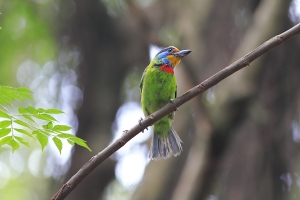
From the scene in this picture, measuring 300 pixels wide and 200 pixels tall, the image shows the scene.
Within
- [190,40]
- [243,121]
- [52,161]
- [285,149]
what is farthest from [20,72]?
[285,149]

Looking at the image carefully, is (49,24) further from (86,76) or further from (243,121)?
(243,121)

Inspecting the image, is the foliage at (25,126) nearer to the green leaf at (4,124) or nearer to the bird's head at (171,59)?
the green leaf at (4,124)

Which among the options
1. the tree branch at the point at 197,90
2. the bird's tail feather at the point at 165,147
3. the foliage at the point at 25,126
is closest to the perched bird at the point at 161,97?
the bird's tail feather at the point at 165,147

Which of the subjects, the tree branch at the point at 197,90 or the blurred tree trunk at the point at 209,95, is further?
the blurred tree trunk at the point at 209,95

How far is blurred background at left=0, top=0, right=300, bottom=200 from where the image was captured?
4906mm

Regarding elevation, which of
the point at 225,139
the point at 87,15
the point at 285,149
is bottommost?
the point at 285,149

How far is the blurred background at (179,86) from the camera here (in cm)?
491

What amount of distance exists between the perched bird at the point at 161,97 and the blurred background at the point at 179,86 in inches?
22.2

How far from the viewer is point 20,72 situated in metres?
7.94

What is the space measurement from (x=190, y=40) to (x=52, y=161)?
3.13 metres

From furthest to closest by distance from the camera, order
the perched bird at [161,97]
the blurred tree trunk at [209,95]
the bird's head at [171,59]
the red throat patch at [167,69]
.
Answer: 1. the blurred tree trunk at [209,95]
2. the bird's head at [171,59]
3. the red throat patch at [167,69]
4. the perched bird at [161,97]

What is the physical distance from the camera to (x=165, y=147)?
13.9 feet

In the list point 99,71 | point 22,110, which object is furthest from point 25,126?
point 99,71

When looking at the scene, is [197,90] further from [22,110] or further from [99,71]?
[99,71]
